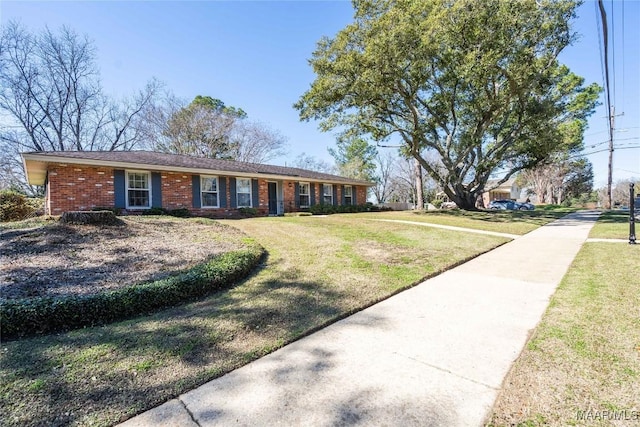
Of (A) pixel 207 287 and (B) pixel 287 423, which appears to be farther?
(A) pixel 207 287

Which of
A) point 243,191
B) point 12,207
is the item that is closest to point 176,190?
point 243,191

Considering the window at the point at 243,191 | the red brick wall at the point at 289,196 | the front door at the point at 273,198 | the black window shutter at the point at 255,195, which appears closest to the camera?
the window at the point at 243,191

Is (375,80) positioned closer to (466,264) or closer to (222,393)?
(466,264)

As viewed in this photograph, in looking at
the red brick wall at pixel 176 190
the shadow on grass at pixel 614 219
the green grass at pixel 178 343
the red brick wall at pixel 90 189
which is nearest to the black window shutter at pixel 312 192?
the red brick wall at pixel 90 189

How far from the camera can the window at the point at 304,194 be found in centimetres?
1967

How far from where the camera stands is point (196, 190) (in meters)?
14.0

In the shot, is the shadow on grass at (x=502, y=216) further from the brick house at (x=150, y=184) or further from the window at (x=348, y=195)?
the brick house at (x=150, y=184)

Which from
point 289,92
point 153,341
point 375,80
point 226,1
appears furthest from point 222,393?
point 289,92

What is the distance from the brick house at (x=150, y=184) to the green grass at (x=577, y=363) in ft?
43.3

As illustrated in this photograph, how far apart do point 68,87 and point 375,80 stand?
2498cm

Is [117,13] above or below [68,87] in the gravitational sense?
below

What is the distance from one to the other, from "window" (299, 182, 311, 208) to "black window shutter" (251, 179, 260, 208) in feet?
11.9

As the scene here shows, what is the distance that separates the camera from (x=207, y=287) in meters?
4.47

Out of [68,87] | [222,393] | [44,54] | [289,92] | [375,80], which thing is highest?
[44,54]
